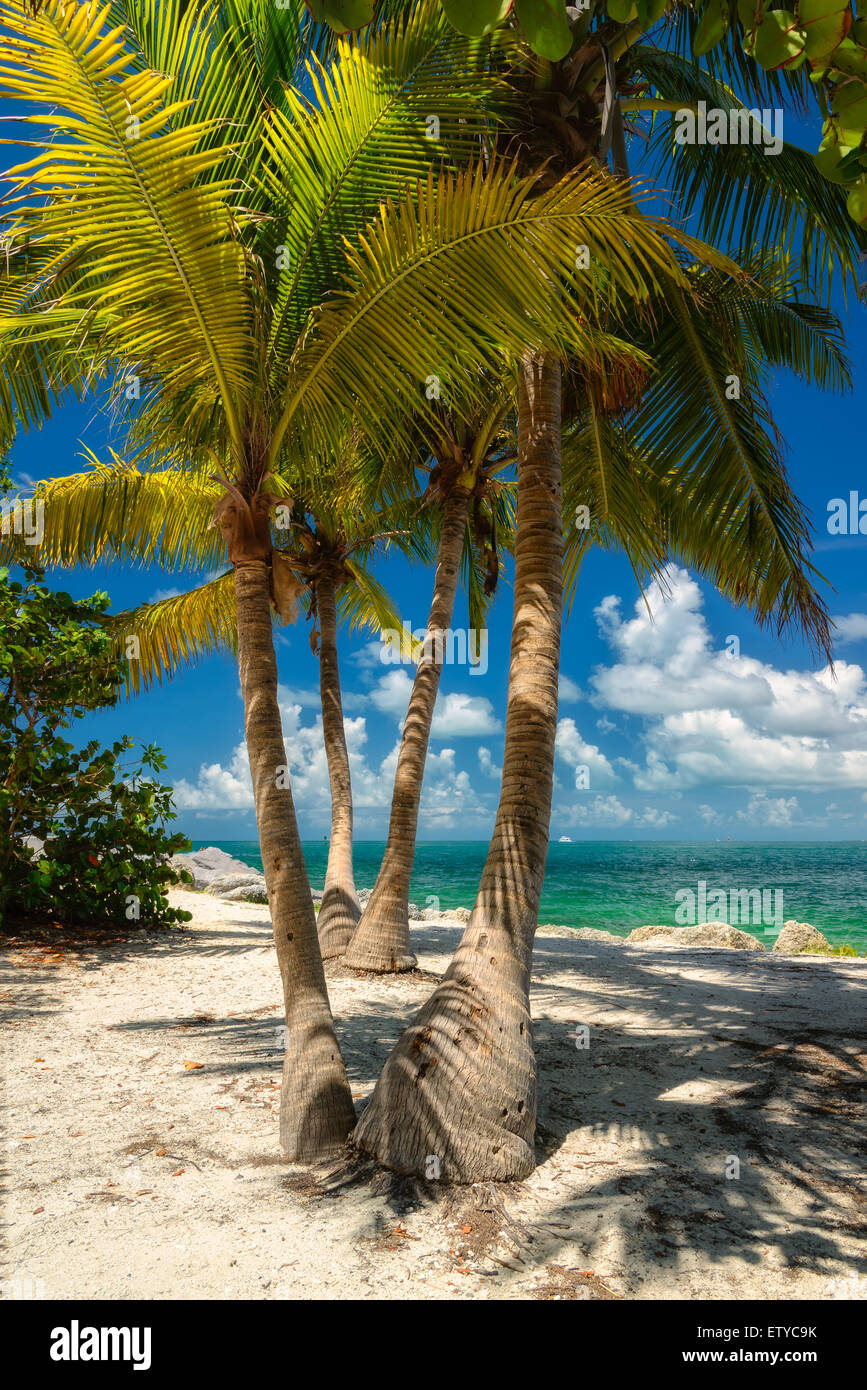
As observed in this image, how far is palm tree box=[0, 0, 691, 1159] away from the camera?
346cm

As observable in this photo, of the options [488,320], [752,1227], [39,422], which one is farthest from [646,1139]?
[39,422]

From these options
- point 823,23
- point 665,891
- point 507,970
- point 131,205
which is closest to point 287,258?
point 131,205

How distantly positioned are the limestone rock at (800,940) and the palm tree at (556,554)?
810 centimetres

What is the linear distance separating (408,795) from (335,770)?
180 centimetres

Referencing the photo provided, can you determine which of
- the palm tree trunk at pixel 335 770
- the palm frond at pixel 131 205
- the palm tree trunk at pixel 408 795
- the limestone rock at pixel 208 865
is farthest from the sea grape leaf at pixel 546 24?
the limestone rock at pixel 208 865

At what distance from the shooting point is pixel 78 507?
924 cm

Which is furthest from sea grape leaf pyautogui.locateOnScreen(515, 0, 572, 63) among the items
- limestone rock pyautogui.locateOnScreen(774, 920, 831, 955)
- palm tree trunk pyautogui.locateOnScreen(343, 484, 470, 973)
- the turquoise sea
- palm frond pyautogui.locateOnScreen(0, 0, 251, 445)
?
the turquoise sea

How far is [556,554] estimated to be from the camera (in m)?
4.82

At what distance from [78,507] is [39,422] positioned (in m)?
2.68

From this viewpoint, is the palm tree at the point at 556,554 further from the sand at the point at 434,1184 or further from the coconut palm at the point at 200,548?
the coconut palm at the point at 200,548

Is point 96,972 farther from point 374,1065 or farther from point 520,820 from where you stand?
point 520,820

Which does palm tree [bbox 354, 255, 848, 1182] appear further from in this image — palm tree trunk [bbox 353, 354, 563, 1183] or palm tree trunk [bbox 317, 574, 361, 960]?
palm tree trunk [bbox 317, 574, 361, 960]

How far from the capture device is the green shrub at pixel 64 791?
867 cm

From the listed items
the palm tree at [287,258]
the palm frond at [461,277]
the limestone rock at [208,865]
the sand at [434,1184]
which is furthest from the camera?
the limestone rock at [208,865]
